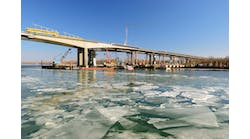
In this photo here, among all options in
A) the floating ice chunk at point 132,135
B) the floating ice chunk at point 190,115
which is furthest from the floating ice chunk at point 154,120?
the floating ice chunk at point 132,135

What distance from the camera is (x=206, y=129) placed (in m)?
3.06

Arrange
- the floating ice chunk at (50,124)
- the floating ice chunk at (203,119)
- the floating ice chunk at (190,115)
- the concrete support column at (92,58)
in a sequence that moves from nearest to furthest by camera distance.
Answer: the floating ice chunk at (50,124) → the floating ice chunk at (203,119) → the floating ice chunk at (190,115) → the concrete support column at (92,58)

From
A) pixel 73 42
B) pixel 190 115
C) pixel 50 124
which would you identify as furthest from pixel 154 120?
pixel 73 42

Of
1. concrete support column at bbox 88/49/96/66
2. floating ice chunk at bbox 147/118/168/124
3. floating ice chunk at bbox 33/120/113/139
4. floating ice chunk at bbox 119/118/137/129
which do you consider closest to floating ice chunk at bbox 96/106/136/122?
floating ice chunk at bbox 119/118/137/129

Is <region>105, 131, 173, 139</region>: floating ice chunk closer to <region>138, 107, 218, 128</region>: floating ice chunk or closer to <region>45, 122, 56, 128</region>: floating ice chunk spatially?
<region>138, 107, 218, 128</region>: floating ice chunk

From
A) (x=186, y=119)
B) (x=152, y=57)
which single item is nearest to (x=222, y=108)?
(x=186, y=119)

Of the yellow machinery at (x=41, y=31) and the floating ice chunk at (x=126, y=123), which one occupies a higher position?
the yellow machinery at (x=41, y=31)

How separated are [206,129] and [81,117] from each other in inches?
101

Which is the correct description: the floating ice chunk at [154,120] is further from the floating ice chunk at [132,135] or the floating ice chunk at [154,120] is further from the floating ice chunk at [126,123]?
the floating ice chunk at [132,135]

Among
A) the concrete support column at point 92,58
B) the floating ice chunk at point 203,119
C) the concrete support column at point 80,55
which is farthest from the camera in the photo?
the concrete support column at point 92,58

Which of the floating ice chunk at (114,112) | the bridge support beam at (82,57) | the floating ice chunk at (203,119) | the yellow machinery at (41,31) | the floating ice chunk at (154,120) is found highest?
the yellow machinery at (41,31)

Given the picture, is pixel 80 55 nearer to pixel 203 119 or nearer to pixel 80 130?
pixel 80 130

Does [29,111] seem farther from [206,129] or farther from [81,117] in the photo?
[206,129]
